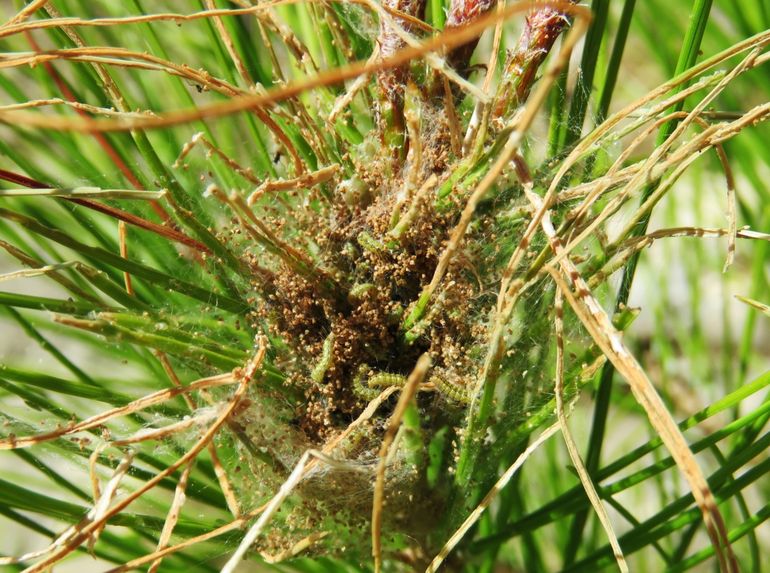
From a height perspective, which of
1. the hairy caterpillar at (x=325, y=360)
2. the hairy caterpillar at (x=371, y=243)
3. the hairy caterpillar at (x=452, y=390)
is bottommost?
the hairy caterpillar at (x=452, y=390)

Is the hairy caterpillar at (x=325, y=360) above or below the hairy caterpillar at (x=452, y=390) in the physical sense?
above

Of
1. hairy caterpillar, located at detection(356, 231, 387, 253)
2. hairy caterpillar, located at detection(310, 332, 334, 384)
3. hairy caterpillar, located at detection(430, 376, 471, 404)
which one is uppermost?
hairy caterpillar, located at detection(356, 231, 387, 253)

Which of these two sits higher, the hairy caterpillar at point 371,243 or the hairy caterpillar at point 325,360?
the hairy caterpillar at point 371,243

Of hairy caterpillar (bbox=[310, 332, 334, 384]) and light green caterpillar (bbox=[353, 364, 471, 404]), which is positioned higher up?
hairy caterpillar (bbox=[310, 332, 334, 384])

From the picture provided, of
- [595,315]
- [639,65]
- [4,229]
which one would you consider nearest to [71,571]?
[4,229]

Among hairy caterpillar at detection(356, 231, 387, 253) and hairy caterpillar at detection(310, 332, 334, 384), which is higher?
hairy caterpillar at detection(356, 231, 387, 253)

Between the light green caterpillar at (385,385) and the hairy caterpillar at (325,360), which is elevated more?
the hairy caterpillar at (325,360)

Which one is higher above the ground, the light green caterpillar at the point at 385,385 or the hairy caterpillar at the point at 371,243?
the hairy caterpillar at the point at 371,243

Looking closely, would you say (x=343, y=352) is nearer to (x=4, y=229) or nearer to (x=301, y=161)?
(x=301, y=161)
